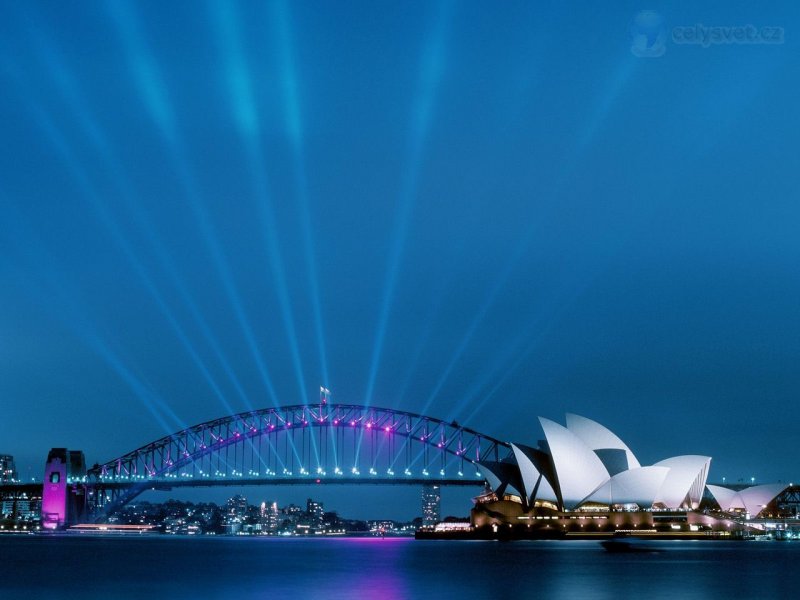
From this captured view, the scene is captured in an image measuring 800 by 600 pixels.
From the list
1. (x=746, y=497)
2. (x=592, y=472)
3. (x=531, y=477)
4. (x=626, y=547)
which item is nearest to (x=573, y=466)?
(x=592, y=472)

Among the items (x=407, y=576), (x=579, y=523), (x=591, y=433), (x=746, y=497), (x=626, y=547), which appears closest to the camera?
(x=407, y=576)

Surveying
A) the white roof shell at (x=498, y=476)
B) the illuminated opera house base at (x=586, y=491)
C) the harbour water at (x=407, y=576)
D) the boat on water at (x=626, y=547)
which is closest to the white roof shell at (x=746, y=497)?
the illuminated opera house base at (x=586, y=491)

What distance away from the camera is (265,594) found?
188ft

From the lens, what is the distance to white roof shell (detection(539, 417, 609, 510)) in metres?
140

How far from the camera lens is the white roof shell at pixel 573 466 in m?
140

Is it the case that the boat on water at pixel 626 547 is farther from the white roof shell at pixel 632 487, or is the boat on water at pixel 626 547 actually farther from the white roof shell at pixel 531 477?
the white roof shell at pixel 531 477

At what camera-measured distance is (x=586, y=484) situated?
481 ft

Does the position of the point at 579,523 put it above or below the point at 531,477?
below

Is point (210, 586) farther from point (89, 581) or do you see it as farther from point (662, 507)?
point (662, 507)

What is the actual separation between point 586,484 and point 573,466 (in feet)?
12.8

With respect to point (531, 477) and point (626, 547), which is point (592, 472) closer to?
point (531, 477)

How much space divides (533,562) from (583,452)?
183 feet

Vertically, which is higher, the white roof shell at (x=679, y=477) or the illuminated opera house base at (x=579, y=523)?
the white roof shell at (x=679, y=477)

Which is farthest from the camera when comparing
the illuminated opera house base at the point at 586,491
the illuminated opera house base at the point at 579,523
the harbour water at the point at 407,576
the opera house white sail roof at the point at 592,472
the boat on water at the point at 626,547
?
the illuminated opera house base at the point at 579,523
